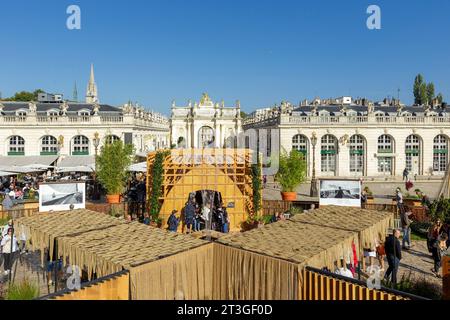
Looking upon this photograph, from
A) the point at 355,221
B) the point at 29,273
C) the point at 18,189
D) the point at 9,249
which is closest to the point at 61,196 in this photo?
the point at 29,273

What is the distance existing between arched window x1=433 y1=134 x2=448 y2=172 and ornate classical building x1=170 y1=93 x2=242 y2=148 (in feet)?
104

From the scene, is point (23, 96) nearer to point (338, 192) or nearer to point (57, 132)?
point (57, 132)

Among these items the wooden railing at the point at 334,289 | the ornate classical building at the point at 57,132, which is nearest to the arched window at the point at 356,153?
the ornate classical building at the point at 57,132

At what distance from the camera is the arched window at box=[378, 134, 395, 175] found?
40125mm

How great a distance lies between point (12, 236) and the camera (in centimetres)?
1093

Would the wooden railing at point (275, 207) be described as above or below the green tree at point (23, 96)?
below

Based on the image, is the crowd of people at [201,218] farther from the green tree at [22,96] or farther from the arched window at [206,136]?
the green tree at [22,96]

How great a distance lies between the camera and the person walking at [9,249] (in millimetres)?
10859

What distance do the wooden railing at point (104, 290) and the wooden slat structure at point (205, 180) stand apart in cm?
1114

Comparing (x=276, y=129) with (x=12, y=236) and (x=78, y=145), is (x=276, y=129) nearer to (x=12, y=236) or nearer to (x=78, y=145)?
(x=78, y=145)

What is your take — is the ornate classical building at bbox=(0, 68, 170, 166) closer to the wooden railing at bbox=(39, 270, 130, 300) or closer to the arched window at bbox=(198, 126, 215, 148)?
the arched window at bbox=(198, 126, 215, 148)

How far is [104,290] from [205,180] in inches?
465

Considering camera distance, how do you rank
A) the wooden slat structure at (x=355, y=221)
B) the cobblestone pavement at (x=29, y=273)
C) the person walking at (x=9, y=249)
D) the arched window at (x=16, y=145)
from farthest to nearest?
1. the arched window at (x=16, y=145)
2. the person walking at (x=9, y=249)
3. the cobblestone pavement at (x=29, y=273)
4. the wooden slat structure at (x=355, y=221)

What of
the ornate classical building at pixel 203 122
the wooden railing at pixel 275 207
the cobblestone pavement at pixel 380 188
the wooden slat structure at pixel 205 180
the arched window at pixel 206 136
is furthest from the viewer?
the arched window at pixel 206 136
